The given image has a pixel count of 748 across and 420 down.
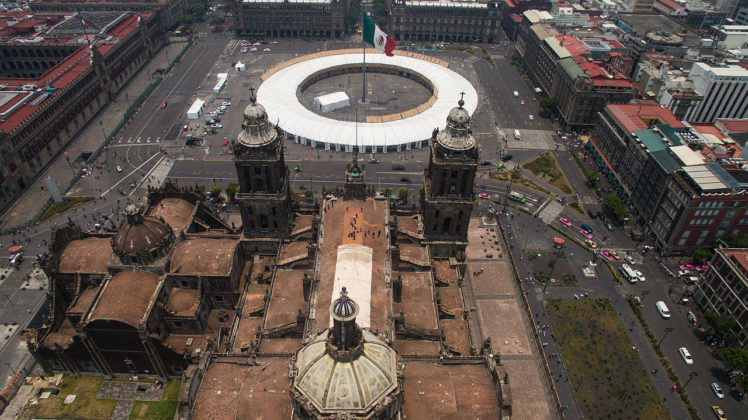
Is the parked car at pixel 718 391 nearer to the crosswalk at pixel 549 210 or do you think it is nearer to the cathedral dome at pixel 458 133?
the crosswalk at pixel 549 210

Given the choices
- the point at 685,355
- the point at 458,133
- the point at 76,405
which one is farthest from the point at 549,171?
the point at 76,405

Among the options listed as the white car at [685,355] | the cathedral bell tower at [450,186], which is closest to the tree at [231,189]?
the cathedral bell tower at [450,186]

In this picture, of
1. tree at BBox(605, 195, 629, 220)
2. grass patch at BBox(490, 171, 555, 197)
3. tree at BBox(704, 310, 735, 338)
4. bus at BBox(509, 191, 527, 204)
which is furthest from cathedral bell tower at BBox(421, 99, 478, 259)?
grass patch at BBox(490, 171, 555, 197)

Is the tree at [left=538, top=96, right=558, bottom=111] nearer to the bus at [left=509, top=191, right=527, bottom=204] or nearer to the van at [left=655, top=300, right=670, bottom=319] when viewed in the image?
the bus at [left=509, top=191, right=527, bottom=204]

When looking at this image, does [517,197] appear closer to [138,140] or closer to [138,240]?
[138,240]

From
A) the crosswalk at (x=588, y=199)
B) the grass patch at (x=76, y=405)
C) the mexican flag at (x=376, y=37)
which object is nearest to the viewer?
the grass patch at (x=76, y=405)

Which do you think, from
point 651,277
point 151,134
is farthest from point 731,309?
point 151,134
